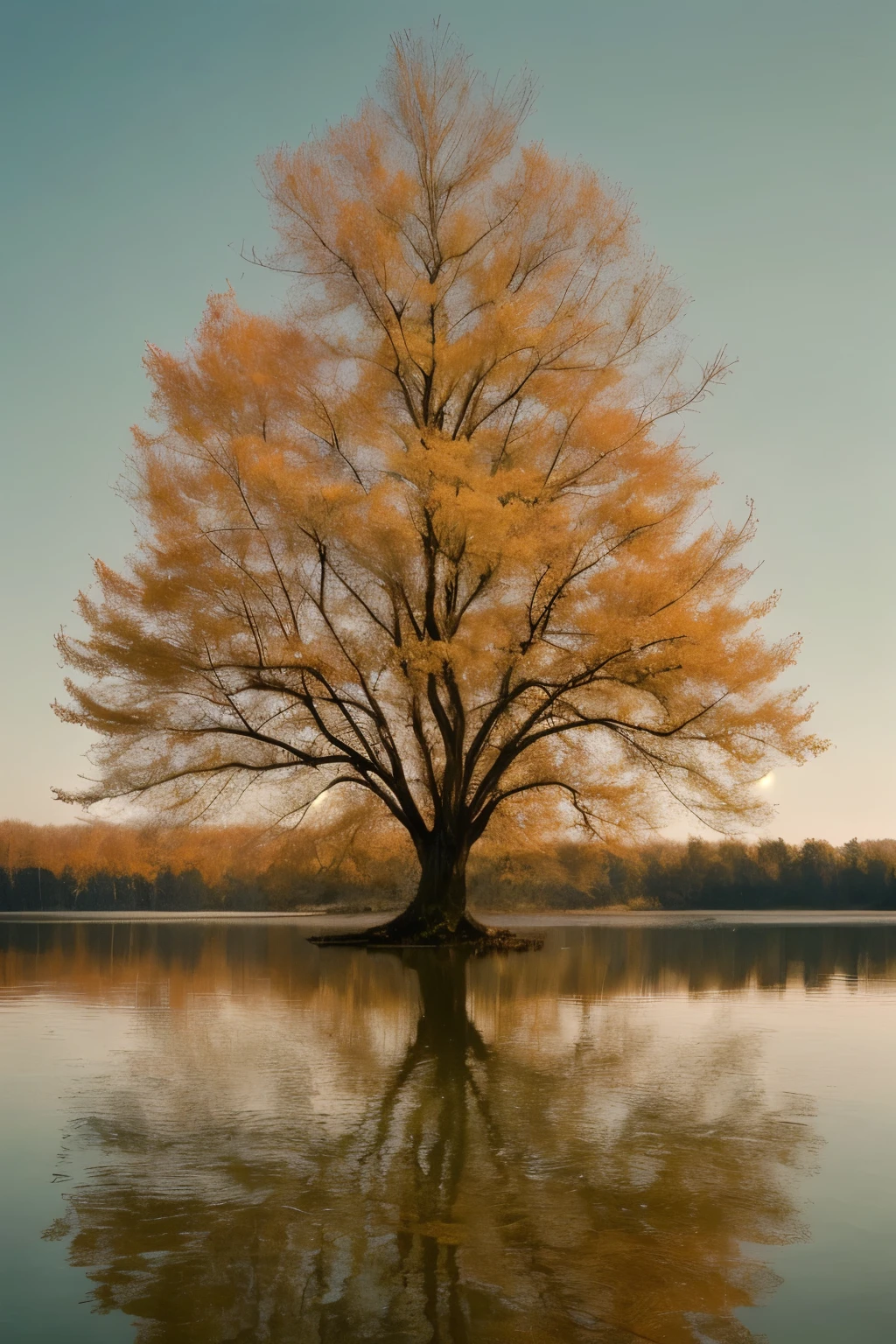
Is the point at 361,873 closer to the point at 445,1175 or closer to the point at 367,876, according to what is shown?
the point at 367,876

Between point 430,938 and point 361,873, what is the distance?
2.89 meters

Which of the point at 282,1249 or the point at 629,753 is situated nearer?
the point at 282,1249

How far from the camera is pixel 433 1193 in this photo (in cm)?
277

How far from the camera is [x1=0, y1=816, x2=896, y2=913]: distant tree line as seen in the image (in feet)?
51.0

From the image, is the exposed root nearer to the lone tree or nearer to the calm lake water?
the lone tree

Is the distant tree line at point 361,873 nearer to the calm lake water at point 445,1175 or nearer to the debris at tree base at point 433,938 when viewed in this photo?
the debris at tree base at point 433,938

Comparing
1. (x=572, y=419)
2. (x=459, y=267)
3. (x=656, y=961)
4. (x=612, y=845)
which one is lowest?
(x=656, y=961)

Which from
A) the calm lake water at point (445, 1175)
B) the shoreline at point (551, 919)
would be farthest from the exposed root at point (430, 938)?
the calm lake water at point (445, 1175)

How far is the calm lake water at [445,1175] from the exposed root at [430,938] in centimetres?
718

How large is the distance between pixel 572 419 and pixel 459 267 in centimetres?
266

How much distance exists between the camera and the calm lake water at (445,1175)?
209 centimetres

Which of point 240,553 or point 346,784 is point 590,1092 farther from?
point 346,784

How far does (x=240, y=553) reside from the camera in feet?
44.9

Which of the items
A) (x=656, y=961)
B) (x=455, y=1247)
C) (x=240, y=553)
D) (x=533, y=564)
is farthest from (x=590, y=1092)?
(x=240, y=553)
